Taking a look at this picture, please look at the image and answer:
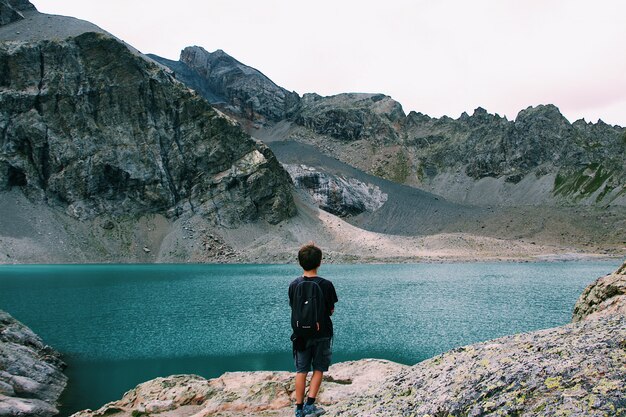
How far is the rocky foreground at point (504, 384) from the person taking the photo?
218 inches

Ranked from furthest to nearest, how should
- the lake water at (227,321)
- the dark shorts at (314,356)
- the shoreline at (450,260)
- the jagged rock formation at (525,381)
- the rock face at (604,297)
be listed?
the shoreline at (450,260)
the lake water at (227,321)
the rock face at (604,297)
the dark shorts at (314,356)
the jagged rock formation at (525,381)

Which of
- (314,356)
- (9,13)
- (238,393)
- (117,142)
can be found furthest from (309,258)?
(9,13)

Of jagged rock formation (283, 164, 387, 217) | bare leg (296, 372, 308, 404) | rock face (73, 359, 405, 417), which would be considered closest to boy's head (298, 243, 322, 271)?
bare leg (296, 372, 308, 404)

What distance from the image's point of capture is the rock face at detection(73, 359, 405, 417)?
11.6 m

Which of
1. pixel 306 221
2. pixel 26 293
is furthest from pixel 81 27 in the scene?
pixel 26 293

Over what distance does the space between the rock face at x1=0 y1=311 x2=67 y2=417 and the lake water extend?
94 centimetres

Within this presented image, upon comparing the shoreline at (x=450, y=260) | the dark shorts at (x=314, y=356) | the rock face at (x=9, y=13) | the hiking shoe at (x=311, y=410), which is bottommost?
the shoreline at (x=450, y=260)

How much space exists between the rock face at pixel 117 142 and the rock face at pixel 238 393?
135 m

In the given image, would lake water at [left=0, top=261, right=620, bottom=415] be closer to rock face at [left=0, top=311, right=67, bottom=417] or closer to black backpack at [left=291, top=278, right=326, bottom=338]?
rock face at [left=0, top=311, right=67, bottom=417]

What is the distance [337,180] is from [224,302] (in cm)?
14104

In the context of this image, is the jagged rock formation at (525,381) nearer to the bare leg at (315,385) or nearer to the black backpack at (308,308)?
the bare leg at (315,385)

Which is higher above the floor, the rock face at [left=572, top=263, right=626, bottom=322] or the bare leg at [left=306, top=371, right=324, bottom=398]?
the rock face at [left=572, top=263, right=626, bottom=322]

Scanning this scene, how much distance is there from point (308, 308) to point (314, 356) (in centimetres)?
115

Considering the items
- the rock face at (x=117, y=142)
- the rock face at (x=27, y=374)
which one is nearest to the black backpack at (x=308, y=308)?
the rock face at (x=27, y=374)
